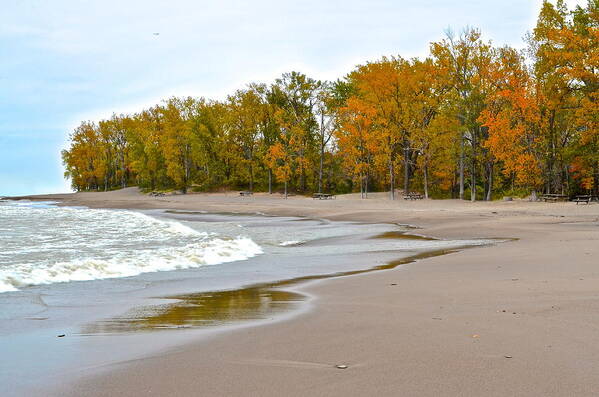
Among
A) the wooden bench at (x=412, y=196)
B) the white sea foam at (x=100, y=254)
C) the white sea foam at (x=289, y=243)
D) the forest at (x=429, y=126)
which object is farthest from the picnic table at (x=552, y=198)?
the white sea foam at (x=100, y=254)

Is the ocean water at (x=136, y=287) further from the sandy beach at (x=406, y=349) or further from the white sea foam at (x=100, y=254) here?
the sandy beach at (x=406, y=349)

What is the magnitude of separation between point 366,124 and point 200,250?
33.1m

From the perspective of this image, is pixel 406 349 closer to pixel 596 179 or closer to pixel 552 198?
pixel 552 198

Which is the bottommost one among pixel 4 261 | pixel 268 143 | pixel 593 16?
pixel 4 261

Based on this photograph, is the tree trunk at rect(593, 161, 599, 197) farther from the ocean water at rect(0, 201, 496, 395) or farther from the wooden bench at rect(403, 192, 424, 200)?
the ocean water at rect(0, 201, 496, 395)

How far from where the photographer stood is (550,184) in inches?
1447

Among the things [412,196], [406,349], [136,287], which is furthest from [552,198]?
[406,349]

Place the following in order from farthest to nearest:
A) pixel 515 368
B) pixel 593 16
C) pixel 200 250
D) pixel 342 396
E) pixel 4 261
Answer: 1. pixel 593 16
2. pixel 200 250
3. pixel 4 261
4. pixel 515 368
5. pixel 342 396

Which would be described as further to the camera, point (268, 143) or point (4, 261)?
point (268, 143)

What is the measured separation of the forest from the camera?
115ft

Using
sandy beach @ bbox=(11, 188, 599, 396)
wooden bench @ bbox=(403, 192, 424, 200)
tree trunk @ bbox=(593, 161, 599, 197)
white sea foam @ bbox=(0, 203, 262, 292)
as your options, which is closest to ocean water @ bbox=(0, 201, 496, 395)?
white sea foam @ bbox=(0, 203, 262, 292)

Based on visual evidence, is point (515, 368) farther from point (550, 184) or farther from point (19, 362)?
point (550, 184)

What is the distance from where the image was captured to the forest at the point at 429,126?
115 ft

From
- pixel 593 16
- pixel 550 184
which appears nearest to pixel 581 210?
pixel 550 184
